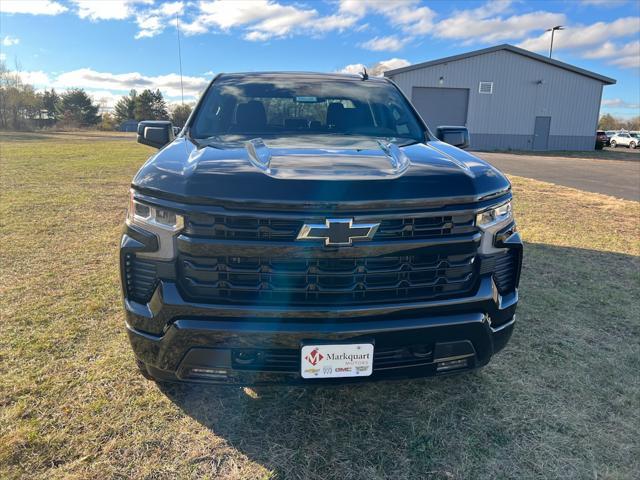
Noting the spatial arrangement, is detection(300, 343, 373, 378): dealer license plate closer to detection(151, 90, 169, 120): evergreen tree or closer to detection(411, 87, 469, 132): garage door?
detection(411, 87, 469, 132): garage door

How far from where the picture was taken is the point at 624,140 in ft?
130

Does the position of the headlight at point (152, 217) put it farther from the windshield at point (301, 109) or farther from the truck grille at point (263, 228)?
the windshield at point (301, 109)

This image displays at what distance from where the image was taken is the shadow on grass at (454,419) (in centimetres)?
218

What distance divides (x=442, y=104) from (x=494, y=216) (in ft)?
88.2

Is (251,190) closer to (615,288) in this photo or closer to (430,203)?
(430,203)

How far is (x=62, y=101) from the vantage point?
236ft

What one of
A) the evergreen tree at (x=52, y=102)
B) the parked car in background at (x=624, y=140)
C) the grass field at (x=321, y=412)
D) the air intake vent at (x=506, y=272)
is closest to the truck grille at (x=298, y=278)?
the air intake vent at (x=506, y=272)

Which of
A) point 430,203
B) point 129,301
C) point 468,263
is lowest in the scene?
point 129,301

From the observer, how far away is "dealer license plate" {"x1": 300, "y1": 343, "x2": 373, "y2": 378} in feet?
6.46

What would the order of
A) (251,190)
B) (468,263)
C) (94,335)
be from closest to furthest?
(251,190) < (468,263) < (94,335)

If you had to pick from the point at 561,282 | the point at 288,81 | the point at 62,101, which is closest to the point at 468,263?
the point at 288,81

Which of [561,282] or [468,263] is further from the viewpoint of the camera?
[561,282]

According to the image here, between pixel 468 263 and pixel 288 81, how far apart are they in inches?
92.0

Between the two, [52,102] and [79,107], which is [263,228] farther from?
[52,102]
